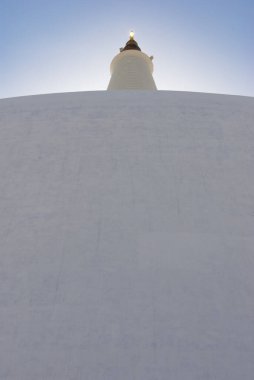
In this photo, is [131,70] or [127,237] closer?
[127,237]

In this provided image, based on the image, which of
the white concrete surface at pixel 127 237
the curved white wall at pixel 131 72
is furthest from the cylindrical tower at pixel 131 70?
the white concrete surface at pixel 127 237

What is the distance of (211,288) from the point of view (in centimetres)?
358

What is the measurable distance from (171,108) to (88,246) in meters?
2.43

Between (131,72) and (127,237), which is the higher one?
(131,72)

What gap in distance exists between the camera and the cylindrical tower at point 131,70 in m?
10.4

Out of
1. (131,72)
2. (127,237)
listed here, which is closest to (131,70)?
(131,72)

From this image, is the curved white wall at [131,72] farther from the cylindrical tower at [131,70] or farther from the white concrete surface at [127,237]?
the white concrete surface at [127,237]

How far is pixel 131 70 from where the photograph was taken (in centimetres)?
1097

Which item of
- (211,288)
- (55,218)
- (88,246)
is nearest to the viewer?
(211,288)

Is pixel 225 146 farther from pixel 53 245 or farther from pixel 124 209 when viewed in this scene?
pixel 53 245

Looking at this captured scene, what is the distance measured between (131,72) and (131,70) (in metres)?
0.11

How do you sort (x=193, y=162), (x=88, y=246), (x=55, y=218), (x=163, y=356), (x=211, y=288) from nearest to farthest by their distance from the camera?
(x=163, y=356) → (x=211, y=288) → (x=88, y=246) → (x=55, y=218) → (x=193, y=162)

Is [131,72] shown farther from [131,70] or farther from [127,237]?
[127,237]

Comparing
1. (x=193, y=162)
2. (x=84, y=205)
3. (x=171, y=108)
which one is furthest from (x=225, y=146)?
(x=84, y=205)
